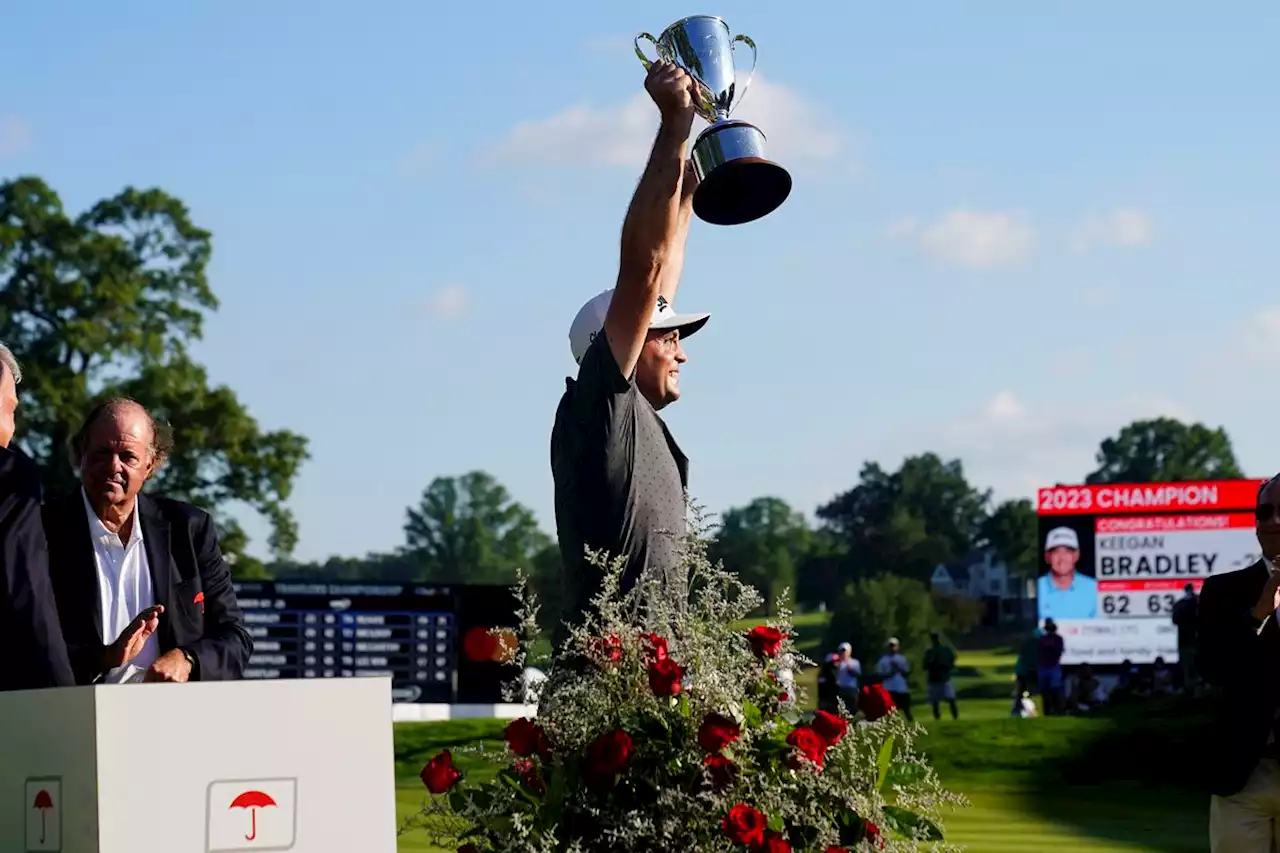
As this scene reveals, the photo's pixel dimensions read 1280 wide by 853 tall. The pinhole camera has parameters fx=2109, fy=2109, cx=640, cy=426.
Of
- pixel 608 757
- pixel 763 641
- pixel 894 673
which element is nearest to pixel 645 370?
pixel 763 641

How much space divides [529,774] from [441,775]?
8.8 inches

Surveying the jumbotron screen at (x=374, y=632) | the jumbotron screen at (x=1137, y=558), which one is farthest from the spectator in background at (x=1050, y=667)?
the jumbotron screen at (x=374, y=632)

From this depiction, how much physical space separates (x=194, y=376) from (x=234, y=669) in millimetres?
44429

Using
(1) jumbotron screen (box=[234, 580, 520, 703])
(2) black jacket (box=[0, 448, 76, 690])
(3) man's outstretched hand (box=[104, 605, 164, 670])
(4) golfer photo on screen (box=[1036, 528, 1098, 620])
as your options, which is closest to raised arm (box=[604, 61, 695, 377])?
(3) man's outstretched hand (box=[104, 605, 164, 670])

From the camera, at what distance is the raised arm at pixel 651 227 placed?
4.45 meters

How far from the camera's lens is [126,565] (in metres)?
Result: 5.75

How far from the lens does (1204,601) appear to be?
6.97m

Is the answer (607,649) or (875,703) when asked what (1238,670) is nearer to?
(875,703)

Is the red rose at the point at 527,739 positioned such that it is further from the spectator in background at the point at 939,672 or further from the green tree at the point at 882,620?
the green tree at the point at 882,620

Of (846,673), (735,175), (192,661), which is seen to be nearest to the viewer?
(735,175)

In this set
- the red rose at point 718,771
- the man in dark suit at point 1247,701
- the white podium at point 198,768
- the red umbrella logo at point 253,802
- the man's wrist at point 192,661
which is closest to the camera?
the white podium at point 198,768

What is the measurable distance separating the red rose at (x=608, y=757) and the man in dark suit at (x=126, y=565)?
171 centimetres

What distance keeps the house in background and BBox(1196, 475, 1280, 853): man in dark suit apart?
99.5m

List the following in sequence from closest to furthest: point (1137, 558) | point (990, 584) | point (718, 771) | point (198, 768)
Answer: point (198, 768) < point (718, 771) < point (1137, 558) < point (990, 584)
